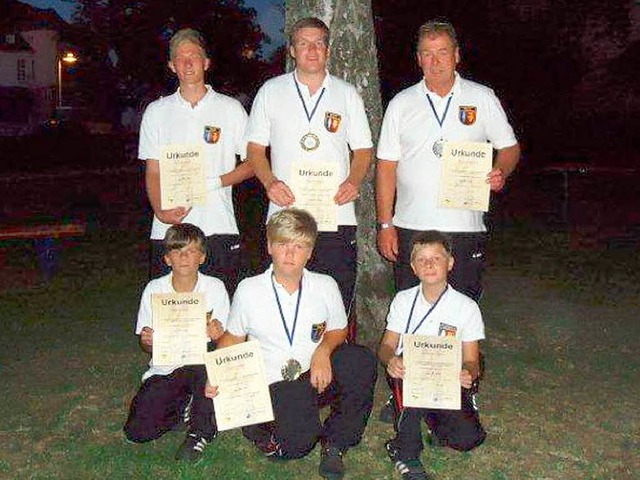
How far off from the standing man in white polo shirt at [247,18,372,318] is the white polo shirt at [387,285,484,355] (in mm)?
528

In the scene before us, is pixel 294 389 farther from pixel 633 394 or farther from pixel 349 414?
pixel 633 394

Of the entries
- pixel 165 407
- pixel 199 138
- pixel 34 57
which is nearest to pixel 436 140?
pixel 199 138

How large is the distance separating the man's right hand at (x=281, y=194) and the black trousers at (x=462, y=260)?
2.28 feet

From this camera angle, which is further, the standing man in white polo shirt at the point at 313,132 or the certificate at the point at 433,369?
the standing man in white polo shirt at the point at 313,132

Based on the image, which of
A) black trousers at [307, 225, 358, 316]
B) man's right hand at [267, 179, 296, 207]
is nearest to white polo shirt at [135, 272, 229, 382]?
black trousers at [307, 225, 358, 316]

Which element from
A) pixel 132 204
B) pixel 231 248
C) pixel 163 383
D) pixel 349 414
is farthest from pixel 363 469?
pixel 132 204

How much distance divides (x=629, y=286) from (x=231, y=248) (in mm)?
5887

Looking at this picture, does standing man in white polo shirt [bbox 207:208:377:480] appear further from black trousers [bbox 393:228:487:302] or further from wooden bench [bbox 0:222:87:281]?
wooden bench [bbox 0:222:87:281]

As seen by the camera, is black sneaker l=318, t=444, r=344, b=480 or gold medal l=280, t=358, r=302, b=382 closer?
black sneaker l=318, t=444, r=344, b=480

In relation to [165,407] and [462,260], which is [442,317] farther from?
[165,407]

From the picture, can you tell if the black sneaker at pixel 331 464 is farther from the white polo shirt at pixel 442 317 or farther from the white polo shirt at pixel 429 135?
the white polo shirt at pixel 429 135

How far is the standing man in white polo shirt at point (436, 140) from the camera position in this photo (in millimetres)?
4891

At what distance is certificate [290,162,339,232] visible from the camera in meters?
4.90

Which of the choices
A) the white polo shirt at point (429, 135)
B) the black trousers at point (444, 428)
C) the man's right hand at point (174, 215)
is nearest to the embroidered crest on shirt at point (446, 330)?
the black trousers at point (444, 428)
